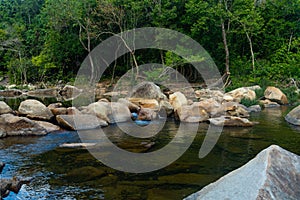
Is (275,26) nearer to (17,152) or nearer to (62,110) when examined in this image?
(62,110)

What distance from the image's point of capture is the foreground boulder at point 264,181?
311 cm

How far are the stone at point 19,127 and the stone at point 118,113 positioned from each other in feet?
9.37

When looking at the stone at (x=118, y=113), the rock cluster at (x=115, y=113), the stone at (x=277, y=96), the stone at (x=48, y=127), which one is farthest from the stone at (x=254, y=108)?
the stone at (x=48, y=127)

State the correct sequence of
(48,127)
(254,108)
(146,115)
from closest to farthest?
1. (48,127)
2. (146,115)
3. (254,108)

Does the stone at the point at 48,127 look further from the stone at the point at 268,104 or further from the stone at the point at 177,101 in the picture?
the stone at the point at 268,104

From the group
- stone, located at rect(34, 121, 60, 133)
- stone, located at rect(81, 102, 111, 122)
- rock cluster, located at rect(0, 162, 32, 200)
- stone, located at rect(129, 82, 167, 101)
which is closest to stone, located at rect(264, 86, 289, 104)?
stone, located at rect(129, 82, 167, 101)

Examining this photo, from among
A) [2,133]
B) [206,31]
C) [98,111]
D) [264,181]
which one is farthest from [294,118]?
[206,31]

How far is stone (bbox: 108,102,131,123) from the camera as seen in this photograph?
1163 cm

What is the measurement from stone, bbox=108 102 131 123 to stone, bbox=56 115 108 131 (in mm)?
957

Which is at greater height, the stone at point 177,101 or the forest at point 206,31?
the forest at point 206,31

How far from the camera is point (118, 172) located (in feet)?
19.6

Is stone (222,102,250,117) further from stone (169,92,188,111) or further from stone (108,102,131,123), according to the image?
stone (108,102,131,123)

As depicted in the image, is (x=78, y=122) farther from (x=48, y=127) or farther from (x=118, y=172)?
(x=118, y=172)

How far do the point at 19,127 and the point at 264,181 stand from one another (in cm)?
770
